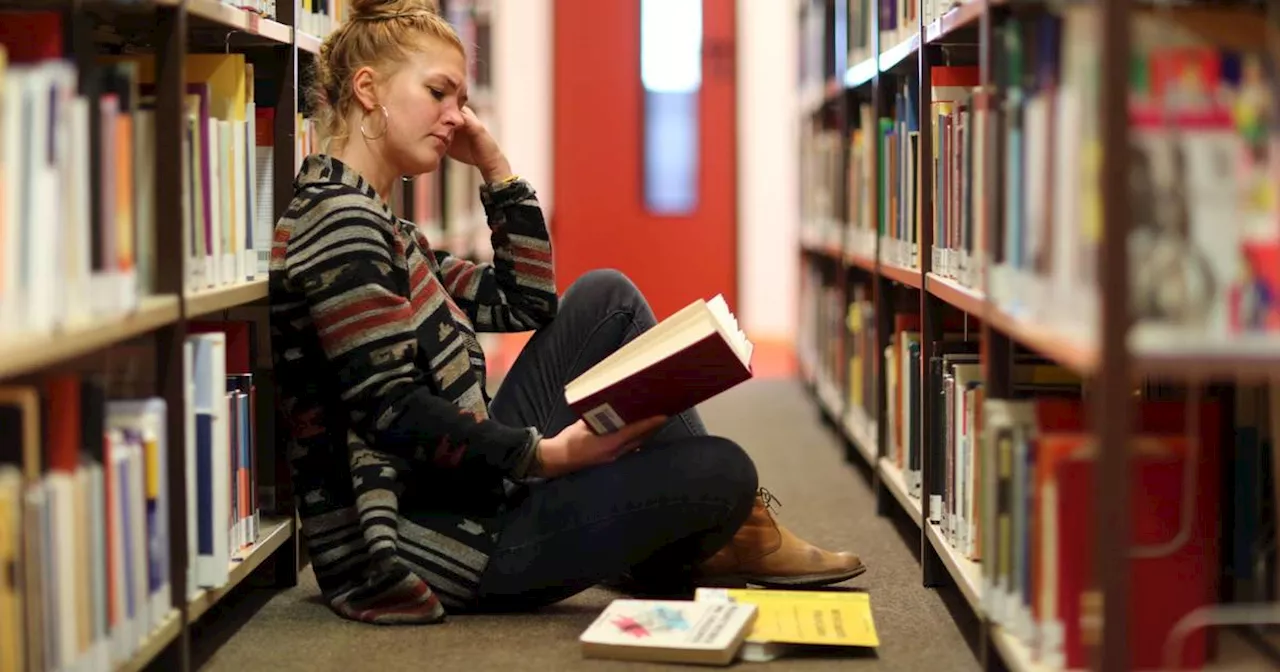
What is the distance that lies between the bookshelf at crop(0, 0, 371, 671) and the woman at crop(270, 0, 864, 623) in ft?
0.37

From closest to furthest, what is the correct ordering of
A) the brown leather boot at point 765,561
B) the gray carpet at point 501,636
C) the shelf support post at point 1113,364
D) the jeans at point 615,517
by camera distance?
the shelf support post at point 1113,364 → the gray carpet at point 501,636 → the jeans at point 615,517 → the brown leather boot at point 765,561

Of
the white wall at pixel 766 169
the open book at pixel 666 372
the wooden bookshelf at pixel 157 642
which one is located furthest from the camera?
the white wall at pixel 766 169

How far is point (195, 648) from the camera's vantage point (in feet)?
6.69

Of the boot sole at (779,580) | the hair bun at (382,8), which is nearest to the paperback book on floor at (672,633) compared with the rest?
the boot sole at (779,580)

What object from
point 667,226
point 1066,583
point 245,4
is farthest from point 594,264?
point 1066,583

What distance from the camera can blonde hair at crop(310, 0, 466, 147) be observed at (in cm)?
215

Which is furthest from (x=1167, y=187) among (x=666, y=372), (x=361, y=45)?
(x=361, y=45)

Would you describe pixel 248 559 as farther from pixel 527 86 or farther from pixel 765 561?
pixel 527 86

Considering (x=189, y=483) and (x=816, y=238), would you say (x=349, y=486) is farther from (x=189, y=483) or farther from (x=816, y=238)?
(x=816, y=238)

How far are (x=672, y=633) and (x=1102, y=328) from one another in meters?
0.84

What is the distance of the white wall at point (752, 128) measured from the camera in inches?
263

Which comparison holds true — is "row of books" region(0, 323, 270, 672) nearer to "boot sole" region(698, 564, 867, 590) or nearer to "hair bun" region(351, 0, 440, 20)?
"hair bun" region(351, 0, 440, 20)

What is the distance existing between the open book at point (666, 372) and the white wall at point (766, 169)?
15.4ft

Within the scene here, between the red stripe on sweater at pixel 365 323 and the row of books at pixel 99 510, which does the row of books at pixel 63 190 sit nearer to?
the row of books at pixel 99 510
